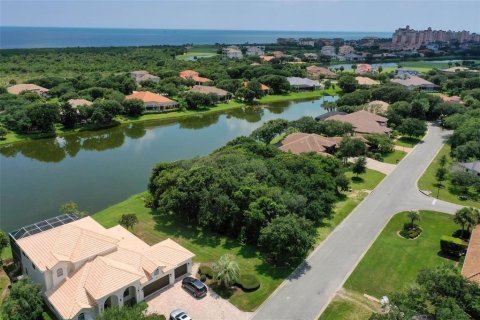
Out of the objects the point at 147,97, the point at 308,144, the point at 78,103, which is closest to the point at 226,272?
the point at 308,144

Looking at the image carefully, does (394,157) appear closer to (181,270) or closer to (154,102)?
(181,270)

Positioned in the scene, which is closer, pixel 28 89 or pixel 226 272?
pixel 226 272

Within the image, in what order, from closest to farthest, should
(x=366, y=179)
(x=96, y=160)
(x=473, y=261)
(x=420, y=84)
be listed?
1. (x=473, y=261)
2. (x=366, y=179)
3. (x=96, y=160)
4. (x=420, y=84)

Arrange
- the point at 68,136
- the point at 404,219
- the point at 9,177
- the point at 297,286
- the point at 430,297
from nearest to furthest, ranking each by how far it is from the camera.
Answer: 1. the point at 430,297
2. the point at 297,286
3. the point at 404,219
4. the point at 9,177
5. the point at 68,136

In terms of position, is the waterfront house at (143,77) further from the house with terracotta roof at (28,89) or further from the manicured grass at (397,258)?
the manicured grass at (397,258)

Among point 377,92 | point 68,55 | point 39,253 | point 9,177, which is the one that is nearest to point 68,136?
point 9,177

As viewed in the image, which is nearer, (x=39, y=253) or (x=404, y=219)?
(x=39, y=253)

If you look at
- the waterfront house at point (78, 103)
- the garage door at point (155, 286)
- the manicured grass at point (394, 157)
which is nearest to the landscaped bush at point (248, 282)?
the garage door at point (155, 286)

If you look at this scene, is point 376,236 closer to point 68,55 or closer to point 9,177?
point 9,177
